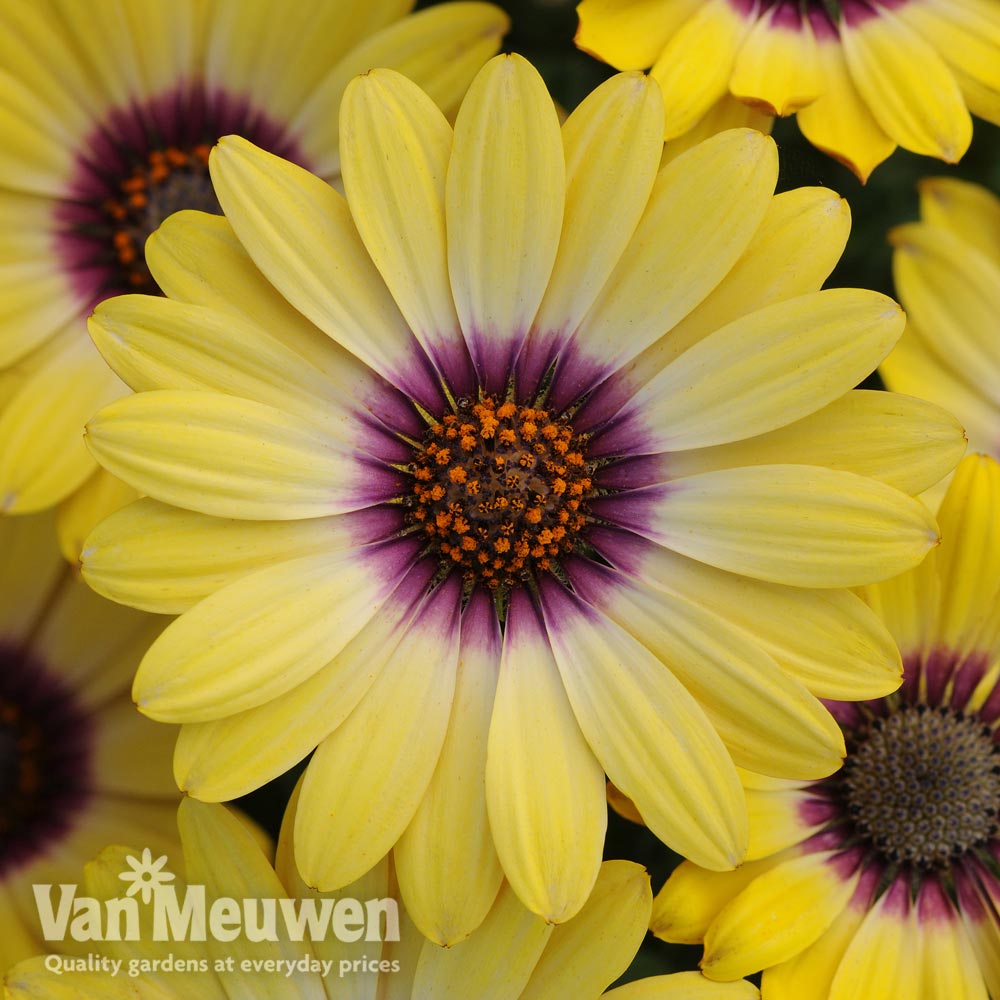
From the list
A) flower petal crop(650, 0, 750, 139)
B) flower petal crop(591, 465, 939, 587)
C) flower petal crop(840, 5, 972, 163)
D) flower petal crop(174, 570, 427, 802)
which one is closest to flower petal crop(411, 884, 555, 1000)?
flower petal crop(174, 570, 427, 802)

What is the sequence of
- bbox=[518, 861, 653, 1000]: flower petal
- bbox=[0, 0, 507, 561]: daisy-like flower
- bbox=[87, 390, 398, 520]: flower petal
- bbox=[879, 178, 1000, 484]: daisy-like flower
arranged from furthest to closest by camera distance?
1. bbox=[879, 178, 1000, 484]: daisy-like flower
2. bbox=[0, 0, 507, 561]: daisy-like flower
3. bbox=[518, 861, 653, 1000]: flower petal
4. bbox=[87, 390, 398, 520]: flower petal

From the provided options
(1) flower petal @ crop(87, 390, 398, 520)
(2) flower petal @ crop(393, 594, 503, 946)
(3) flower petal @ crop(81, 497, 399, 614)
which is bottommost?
(2) flower petal @ crop(393, 594, 503, 946)

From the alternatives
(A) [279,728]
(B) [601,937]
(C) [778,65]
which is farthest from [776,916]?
(C) [778,65]

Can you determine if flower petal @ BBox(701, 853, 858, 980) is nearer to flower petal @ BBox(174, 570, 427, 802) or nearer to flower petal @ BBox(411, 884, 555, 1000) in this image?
flower petal @ BBox(411, 884, 555, 1000)

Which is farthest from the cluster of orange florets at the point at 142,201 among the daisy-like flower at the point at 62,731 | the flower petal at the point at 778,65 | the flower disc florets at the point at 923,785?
the flower disc florets at the point at 923,785

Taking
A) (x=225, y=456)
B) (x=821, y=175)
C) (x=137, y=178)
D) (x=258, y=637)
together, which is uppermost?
(x=137, y=178)

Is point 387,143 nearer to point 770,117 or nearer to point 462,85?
point 462,85

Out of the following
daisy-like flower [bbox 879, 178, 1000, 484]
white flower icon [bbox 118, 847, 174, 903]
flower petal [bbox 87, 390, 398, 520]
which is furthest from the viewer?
daisy-like flower [bbox 879, 178, 1000, 484]

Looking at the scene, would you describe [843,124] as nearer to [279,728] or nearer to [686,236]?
[686,236]
